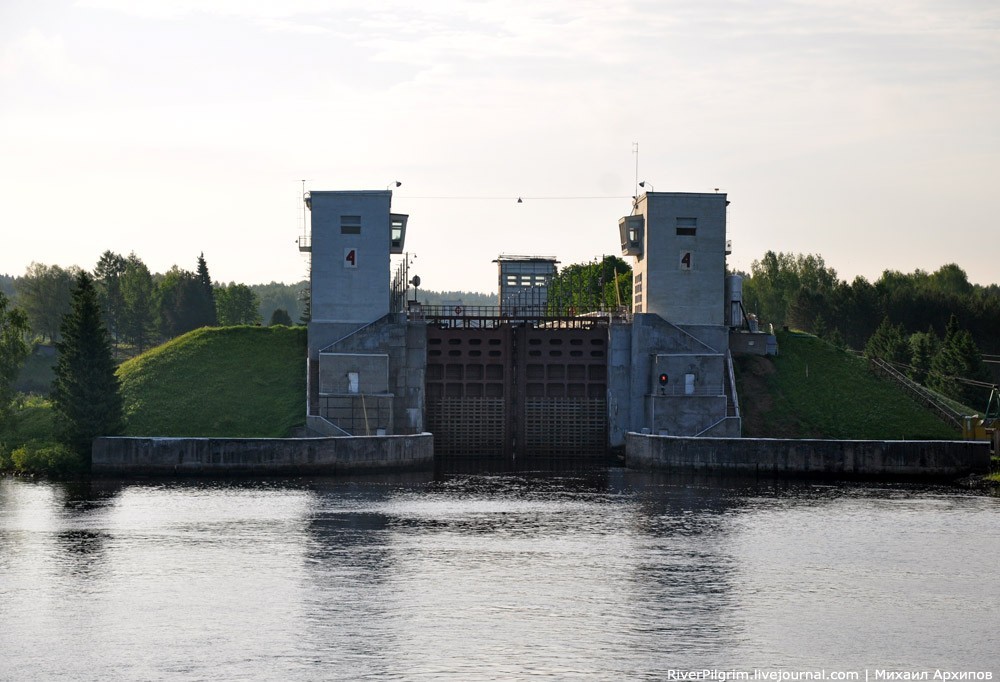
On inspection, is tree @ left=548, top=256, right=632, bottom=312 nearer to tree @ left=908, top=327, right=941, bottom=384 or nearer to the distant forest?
the distant forest

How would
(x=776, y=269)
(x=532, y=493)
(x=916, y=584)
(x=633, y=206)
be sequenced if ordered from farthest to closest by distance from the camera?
(x=776, y=269) → (x=633, y=206) → (x=532, y=493) → (x=916, y=584)

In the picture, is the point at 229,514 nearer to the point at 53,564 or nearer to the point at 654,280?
the point at 53,564

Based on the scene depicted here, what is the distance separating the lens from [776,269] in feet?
622

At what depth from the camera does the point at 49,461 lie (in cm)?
6475

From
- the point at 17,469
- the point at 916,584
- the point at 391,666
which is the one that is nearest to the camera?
the point at 391,666

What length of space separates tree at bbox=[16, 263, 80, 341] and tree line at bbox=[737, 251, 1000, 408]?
8472 centimetres

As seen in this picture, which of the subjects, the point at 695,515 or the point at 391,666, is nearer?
the point at 391,666

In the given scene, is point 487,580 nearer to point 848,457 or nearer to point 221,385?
point 848,457

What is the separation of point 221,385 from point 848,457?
35.6m

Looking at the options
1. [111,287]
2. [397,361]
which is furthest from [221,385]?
[111,287]

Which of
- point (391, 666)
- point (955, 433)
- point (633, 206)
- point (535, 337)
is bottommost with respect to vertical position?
point (391, 666)

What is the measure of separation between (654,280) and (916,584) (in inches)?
1410

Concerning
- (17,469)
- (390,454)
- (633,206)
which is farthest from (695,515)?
(17,469)

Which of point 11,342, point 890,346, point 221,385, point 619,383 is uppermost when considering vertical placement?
point 890,346
